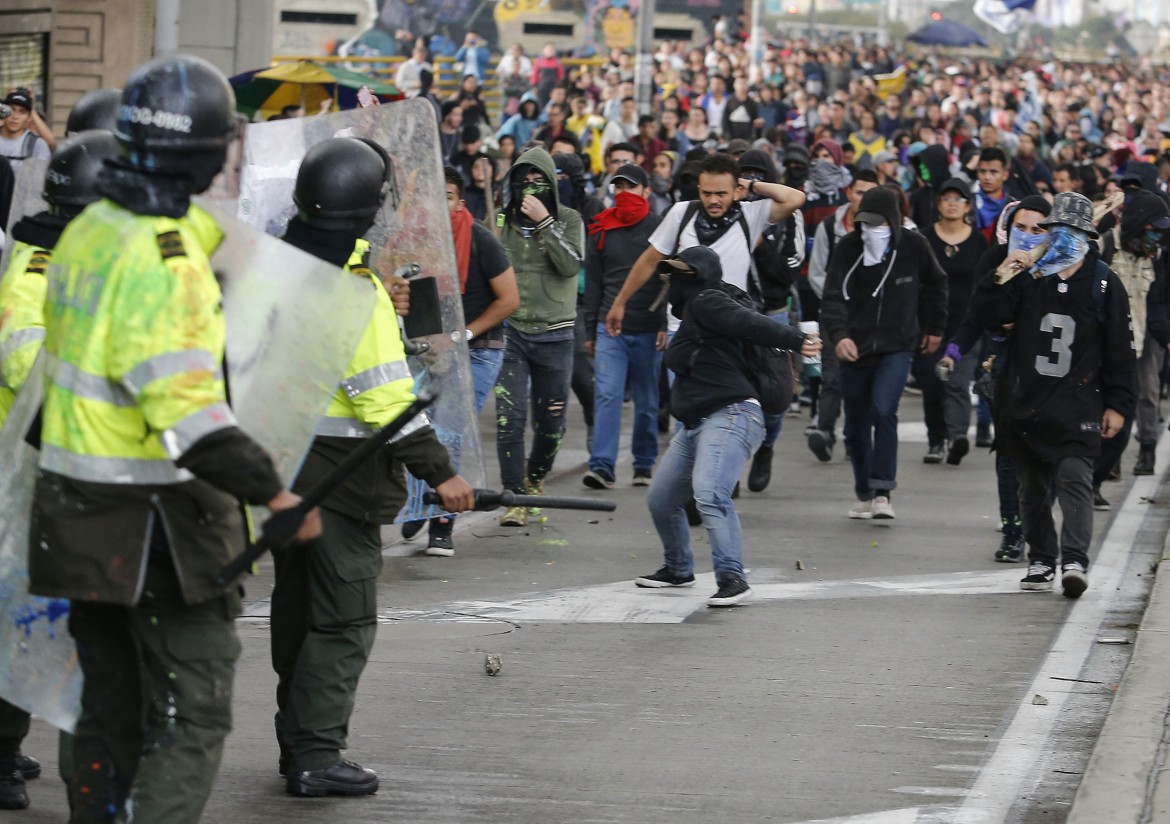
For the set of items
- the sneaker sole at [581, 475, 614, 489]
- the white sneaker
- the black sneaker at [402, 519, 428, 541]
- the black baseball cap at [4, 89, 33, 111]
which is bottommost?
the sneaker sole at [581, 475, 614, 489]

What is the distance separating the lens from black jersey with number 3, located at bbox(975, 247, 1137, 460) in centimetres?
901

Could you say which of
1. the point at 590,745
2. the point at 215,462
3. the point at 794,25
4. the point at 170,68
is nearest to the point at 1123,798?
the point at 590,745

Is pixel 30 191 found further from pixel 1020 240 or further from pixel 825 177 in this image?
pixel 825 177

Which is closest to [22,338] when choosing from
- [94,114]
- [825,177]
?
[94,114]

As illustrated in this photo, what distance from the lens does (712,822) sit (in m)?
5.51

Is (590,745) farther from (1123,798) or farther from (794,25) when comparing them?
(794,25)

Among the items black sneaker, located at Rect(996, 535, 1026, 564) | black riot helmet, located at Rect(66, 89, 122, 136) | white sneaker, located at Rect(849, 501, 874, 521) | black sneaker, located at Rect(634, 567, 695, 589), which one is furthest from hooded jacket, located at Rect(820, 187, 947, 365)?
black riot helmet, located at Rect(66, 89, 122, 136)

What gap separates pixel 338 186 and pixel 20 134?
9466mm

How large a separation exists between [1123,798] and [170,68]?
3.25 m

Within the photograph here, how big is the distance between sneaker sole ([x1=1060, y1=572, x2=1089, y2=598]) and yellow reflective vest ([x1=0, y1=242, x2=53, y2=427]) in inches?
200

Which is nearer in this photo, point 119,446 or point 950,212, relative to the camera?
point 119,446

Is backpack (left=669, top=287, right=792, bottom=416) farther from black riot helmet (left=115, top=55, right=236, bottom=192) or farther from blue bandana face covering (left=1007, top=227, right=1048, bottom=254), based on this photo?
black riot helmet (left=115, top=55, right=236, bottom=192)

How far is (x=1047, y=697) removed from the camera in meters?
7.14

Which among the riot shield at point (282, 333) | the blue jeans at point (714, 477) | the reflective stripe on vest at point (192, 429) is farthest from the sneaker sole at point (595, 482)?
the reflective stripe on vest at point (192, 429)
